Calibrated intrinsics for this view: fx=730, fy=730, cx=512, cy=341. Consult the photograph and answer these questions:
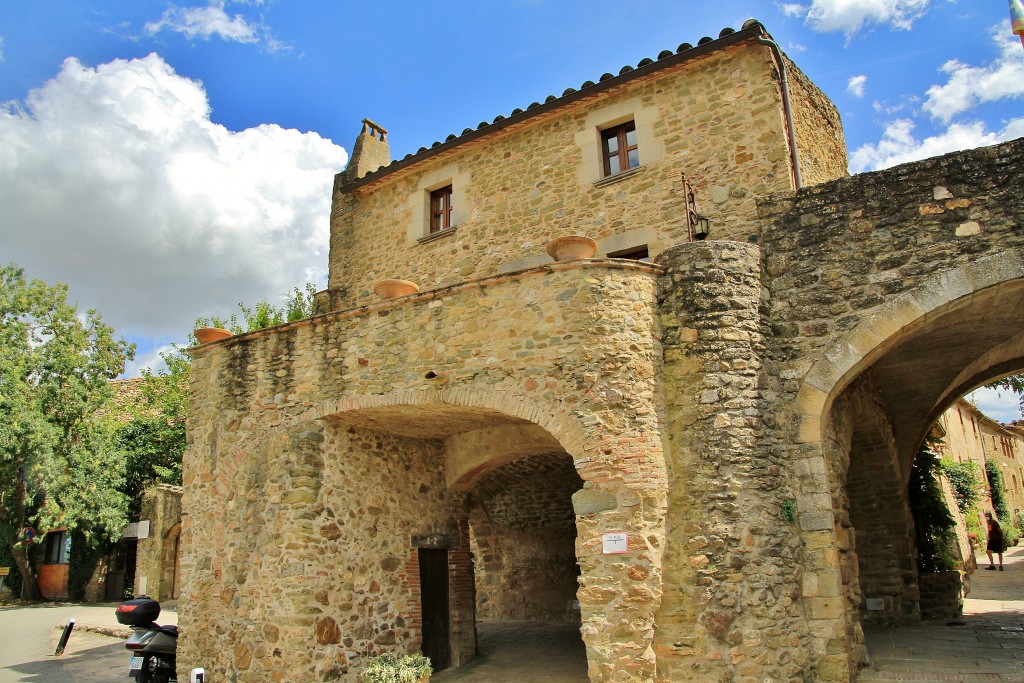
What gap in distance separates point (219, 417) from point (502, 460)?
12.6 feet

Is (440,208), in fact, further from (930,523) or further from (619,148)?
(930,523)

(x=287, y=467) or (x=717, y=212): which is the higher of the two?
(x=717, y=212)

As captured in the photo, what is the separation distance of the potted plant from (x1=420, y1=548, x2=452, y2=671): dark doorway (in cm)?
94

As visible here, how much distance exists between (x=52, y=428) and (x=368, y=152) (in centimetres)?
1210

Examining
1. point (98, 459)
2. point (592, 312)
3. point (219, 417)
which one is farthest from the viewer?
point (98, 459)

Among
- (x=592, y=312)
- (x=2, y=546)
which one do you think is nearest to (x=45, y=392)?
(x=2, y=546)

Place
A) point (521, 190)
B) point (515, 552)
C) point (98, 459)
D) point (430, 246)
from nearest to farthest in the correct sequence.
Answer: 1. point (521, 190)
2. point (430, 246)
3. point (515, 552)
4. point (98, 459)

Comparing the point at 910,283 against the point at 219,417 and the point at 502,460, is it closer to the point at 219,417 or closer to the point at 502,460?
the point at 502,460

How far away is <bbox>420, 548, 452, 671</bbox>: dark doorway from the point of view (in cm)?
977

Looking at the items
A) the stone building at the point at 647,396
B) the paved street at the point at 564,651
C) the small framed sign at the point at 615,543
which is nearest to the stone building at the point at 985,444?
the paved street at the point at 564,651

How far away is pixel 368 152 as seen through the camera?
14.4 meters

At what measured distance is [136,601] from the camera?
8.90 metres

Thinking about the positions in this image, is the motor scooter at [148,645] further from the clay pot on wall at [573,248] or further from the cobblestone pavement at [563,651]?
the clay pot on wall at [573,248]

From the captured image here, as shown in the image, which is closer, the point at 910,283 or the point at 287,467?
the point at 910,283
